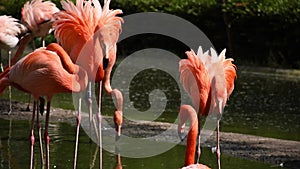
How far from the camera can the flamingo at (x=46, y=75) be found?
6453 mm

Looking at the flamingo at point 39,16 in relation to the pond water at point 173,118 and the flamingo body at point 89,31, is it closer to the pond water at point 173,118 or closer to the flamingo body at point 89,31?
the pond water at point 173,118

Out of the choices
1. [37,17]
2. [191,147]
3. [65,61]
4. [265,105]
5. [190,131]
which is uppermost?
[37,17]

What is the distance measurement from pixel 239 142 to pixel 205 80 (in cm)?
182

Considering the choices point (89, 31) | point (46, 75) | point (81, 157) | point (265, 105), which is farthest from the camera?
point (265, 105)

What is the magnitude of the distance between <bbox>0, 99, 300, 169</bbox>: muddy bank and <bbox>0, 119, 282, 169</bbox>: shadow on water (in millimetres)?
209

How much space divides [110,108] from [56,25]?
3707 mm

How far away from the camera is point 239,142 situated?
8.34m

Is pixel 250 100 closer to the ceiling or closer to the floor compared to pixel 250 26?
closer to the floor

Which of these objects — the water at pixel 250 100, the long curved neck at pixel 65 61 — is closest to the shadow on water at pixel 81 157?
the long curved neck at pixel 65 61

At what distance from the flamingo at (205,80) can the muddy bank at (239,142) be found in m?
1.04

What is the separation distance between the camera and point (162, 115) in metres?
10.3

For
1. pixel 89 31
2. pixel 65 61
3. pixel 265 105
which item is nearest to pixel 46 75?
pixel 65 61

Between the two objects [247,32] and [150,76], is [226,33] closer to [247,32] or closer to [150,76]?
[247,32]

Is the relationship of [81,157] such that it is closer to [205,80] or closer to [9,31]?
[205,80]
